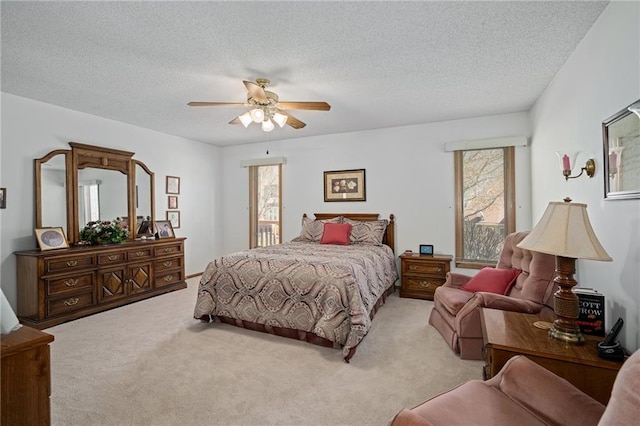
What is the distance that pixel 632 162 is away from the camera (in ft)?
5.42

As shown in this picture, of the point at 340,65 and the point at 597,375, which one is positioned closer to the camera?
the point at 597,375

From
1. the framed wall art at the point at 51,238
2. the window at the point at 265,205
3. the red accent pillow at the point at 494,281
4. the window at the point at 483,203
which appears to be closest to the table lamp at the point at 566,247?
the red accent pillow at the point at 494,281

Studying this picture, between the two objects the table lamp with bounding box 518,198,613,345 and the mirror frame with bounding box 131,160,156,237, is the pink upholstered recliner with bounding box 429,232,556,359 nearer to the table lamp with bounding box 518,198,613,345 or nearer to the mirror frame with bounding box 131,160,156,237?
the table lamp with bounding box 518,198,613,345

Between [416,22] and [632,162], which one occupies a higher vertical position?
[416,22]

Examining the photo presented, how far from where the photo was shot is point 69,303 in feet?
11.6

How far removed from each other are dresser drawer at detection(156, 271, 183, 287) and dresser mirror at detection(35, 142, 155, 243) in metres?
0.75

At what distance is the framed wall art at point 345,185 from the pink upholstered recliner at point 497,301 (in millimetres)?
2416

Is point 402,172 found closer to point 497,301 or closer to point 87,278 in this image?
point 497,301

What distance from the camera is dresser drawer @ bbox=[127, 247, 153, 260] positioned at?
13.8ft

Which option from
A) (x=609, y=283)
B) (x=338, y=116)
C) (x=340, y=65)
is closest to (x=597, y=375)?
(x=609, y=283)

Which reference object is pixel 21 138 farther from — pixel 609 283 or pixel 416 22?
pixel 609 283

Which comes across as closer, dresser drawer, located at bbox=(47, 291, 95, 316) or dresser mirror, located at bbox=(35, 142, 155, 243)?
dresser drawer, located at bbox=(47, 291, 95, 316)

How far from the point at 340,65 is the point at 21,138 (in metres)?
3.67

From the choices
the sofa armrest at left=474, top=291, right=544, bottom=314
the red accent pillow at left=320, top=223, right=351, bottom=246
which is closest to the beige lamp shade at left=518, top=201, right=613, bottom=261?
the sofa armrest at left=474, top=291, right=544, bottom=314
